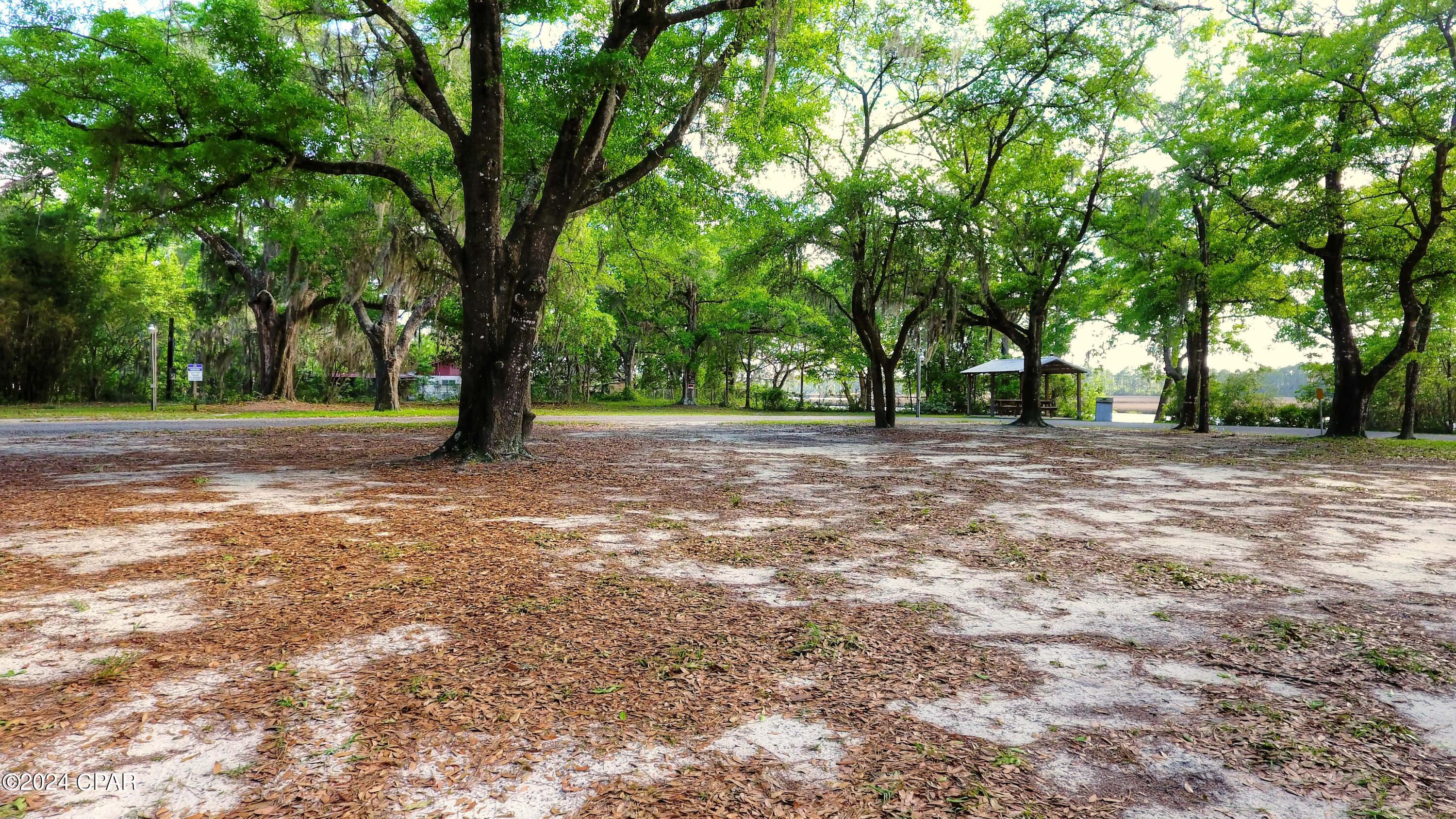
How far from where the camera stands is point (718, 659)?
2789 mm

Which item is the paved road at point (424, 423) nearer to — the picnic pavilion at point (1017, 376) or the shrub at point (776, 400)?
the picnic pavilion at point (1017, 376)

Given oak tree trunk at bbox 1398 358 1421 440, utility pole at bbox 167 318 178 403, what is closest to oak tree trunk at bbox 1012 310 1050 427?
oak tree trunk at bbox 1398 358 1421 440

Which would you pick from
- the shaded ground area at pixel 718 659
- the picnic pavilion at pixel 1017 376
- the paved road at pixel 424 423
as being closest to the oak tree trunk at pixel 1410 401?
the paved road at pixel 424 423

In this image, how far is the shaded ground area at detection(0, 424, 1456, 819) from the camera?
6.25 ft

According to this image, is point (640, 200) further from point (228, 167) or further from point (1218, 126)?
point (1218, 126)

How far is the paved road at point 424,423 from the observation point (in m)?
14.7

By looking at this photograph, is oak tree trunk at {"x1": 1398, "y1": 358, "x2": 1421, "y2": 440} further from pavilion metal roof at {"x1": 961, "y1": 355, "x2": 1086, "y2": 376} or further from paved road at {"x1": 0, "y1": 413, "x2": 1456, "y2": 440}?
pavilion metal roof at {"x1": 961, "y1": 355, "x2": 1086, "y2": 376}

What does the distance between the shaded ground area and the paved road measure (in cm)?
1098

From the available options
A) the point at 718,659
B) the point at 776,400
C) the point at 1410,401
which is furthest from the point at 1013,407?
the point at 718,659

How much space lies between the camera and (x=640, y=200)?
12117 mm

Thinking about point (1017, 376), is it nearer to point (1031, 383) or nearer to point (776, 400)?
point (776, 400)

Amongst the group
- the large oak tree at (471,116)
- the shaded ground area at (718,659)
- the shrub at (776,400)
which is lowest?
the shaded ground area at (718,659)

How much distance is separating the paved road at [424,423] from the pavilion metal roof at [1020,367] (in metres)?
2.52

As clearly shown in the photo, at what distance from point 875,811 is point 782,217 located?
652 inches
